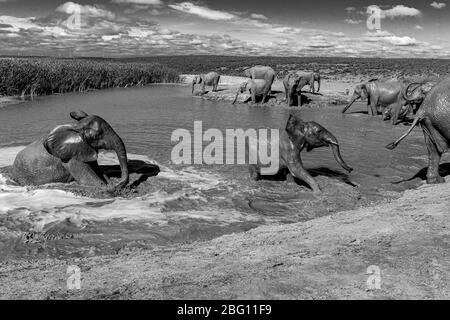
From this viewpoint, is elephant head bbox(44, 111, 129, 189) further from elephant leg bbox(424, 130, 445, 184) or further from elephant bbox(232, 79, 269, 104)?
elephant bbox(232, 79, 269, 104)

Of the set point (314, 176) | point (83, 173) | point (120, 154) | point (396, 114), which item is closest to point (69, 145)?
point (83, 173)

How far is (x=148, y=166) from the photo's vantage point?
11695 millimetres

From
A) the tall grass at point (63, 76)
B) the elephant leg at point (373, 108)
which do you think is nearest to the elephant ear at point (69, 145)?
the elephant leg at point (373, 108)

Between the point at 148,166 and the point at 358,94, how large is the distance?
49.6 ft

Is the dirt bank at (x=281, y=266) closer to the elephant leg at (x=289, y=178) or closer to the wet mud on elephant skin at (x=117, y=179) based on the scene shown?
the wet mud on elephant skin at (x=117, y=179)

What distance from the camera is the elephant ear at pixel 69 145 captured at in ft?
29.5

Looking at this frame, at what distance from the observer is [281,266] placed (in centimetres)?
534

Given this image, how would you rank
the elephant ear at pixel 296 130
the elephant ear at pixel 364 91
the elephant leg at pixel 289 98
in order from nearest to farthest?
the elephant ear at pixel 296 130 → the elephant ear at pixel 364 91 → the elephant leg at pixel 289 98

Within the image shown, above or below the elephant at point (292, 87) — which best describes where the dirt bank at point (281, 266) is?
below

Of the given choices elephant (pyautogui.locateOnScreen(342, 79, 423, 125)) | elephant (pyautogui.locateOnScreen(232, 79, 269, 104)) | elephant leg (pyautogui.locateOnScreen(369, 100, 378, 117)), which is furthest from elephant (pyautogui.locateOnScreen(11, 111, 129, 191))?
elephant (pyautogui.locateOnScreen(232, 79, 269, 104))

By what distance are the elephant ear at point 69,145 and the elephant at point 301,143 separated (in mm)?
3740

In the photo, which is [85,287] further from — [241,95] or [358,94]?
[241,95]

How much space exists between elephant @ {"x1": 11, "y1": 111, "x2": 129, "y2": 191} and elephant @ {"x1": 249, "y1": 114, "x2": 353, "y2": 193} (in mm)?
3172

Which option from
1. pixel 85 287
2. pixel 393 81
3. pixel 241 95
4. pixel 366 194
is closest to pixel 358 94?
pixel 393 81
